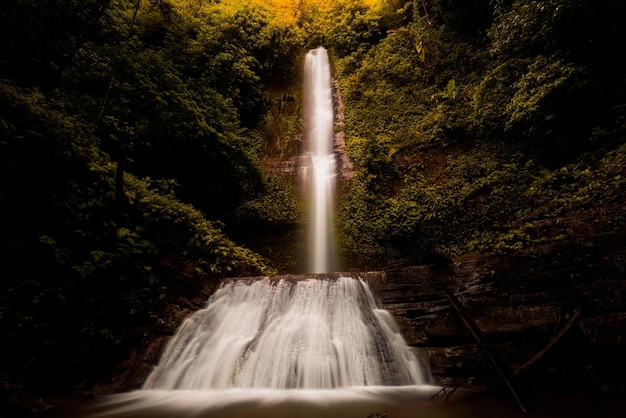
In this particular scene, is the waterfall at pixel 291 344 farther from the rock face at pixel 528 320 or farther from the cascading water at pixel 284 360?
the rock face at pixel 528 320

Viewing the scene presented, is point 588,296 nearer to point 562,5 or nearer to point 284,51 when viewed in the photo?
point 562,5

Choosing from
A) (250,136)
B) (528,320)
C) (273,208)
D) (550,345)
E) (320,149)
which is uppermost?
(250,136)

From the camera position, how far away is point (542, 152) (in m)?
7.64

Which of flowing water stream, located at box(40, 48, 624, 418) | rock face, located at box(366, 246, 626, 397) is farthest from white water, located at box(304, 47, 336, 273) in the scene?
rock face, located at box(366, 246, 626, 397)

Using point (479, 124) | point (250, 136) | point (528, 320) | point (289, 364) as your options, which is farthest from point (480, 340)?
point (250, 136)

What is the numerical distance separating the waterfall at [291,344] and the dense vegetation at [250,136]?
102 centimetres

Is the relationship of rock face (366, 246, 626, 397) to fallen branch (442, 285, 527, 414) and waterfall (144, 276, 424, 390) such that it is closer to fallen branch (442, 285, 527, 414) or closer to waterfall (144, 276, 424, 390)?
fallen branch (442, 285, 527, 414)

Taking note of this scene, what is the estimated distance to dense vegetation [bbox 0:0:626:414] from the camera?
171 inches

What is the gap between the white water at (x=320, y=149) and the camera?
10.7 m

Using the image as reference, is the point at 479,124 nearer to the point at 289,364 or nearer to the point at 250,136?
the point at 289,364

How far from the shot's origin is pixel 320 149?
12.6 meters

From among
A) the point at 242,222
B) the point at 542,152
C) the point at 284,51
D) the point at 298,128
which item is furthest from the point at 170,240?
the point at 284,51

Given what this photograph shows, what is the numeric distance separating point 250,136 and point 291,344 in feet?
34.9

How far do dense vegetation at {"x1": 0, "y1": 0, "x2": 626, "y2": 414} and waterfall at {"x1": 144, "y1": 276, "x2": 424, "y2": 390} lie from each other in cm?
102
